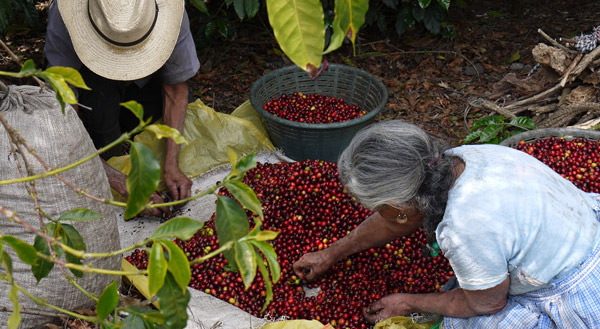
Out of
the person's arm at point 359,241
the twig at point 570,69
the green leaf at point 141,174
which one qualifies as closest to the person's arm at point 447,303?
the person's arm at point 359,241

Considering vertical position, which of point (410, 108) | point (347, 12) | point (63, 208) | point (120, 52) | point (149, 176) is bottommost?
point (410, 108)

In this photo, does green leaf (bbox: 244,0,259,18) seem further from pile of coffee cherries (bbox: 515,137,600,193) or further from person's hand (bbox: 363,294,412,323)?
person's hand (bbox: 363,294,412,323)

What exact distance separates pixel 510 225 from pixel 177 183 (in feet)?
6.57

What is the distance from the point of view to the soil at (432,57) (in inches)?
182

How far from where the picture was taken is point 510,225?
1.92m

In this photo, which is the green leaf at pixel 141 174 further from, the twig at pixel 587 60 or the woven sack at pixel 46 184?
the twig at pixel 587 60

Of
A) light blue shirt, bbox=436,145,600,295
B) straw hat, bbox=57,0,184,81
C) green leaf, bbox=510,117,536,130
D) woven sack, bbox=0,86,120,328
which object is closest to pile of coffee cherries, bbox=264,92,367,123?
green leaf, bbox=510,117,536,130

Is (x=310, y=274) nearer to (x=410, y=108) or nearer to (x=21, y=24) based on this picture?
(x=410, y=108)

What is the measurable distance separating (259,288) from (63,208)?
3.12ft

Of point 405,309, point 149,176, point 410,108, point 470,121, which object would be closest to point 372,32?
point 410,108

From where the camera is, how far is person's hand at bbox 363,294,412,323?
2432 millimetres

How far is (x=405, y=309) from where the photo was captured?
2428 mm

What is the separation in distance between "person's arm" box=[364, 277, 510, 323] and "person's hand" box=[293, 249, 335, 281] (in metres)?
0.27

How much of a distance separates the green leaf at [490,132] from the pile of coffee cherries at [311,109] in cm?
81
